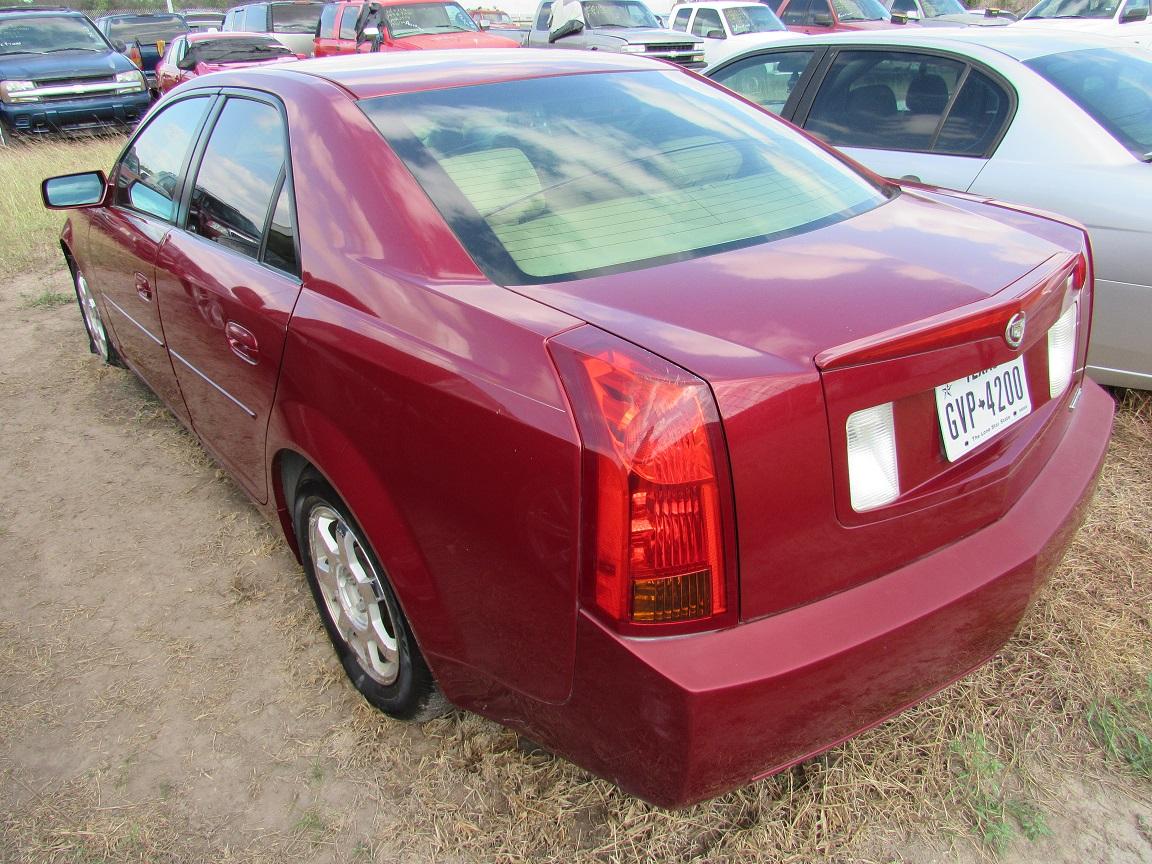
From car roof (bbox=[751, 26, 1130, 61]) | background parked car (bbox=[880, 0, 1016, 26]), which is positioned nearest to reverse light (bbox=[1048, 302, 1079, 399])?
car roof (bbox=[751, 26, 1130, 61])

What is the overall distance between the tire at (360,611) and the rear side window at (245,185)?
64 centimetres

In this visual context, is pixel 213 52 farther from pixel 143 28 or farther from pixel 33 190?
pixel 143 28

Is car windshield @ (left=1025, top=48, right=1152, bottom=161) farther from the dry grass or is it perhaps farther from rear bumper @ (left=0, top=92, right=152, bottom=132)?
rear bumper @ (left=0, top=92, right=152, bottom=132)

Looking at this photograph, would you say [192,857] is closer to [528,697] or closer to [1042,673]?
[528,697]

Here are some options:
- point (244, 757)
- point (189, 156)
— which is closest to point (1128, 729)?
point (244, 757)

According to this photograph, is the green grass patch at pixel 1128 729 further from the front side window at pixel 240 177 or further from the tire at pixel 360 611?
the front side window at pixel 240 177

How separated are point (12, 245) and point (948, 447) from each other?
28.1ft

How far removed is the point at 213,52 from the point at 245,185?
1271cm

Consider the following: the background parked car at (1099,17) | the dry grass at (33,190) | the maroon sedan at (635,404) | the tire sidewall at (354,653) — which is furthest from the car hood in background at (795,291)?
the background parked car at (1099,17)

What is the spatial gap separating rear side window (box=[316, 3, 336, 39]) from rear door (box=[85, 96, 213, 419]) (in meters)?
12.1

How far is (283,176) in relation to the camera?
2307mm

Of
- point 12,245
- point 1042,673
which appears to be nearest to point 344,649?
point 1042,673

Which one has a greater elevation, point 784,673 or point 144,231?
point 144,231

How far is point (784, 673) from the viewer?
58.7 inches
